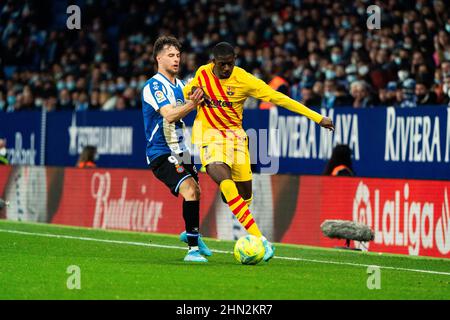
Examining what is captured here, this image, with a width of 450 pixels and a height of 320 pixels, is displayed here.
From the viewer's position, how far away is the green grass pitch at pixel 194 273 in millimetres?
9078

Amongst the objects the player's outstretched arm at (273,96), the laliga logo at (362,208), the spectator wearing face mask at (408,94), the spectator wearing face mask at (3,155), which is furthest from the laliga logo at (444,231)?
the spectator wearing face mask at (3,155)

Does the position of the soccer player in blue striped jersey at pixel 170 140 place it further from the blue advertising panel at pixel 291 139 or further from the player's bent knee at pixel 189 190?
the blue advertising panel at pixel 291 139

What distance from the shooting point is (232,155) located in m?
12.1

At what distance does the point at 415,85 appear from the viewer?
18.7 metres

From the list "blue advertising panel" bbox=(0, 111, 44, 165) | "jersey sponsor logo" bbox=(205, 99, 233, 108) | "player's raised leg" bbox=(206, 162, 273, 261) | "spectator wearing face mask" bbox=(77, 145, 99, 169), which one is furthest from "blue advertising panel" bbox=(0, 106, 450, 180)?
"player's raised leg" bbox=(206, 162, 273, 261)

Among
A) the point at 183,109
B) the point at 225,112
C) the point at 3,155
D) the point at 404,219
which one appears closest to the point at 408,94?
the point at 404,219

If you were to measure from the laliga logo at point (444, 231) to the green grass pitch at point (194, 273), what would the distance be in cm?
57

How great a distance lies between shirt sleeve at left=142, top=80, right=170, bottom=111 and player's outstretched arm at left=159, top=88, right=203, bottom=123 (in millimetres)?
121

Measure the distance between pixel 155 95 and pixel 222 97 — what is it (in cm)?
85

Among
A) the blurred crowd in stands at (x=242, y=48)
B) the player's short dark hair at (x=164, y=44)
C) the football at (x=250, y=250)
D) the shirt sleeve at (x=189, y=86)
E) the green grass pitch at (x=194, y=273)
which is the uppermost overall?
the blurred crowd in stands at (x=242, y=48)

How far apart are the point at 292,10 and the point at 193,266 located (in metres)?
14.0

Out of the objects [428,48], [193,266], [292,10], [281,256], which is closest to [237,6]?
→ [292,10]

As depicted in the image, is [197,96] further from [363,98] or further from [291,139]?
[291,139]
